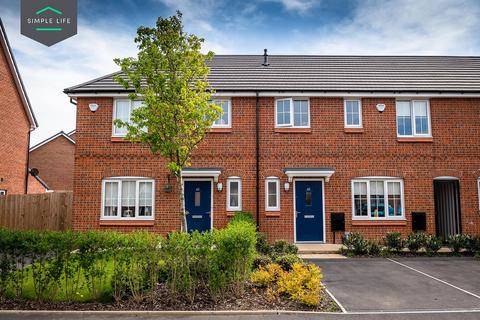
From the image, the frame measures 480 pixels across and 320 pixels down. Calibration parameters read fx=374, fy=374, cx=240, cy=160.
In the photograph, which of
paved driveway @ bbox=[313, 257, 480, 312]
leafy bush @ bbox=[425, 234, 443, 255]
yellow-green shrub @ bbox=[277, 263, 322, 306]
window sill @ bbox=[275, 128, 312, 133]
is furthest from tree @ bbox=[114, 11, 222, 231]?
leafy bush @ bbox=[425, 234, 443, 255]

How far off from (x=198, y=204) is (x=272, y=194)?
2.88 meters

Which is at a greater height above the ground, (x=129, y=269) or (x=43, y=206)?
(x=43, y=206)

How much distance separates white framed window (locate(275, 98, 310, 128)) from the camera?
1481 cm

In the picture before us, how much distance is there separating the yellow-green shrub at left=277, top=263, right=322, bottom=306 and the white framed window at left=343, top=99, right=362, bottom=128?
8.72 m

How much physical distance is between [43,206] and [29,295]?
1011 centimetres

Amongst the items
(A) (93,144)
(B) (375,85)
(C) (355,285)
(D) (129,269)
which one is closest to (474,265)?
(C) (355,285)

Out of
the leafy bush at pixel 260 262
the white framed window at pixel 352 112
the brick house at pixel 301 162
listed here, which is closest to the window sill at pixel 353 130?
the brick house at pixel 301 162

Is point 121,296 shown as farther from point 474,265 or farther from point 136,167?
point 474,265

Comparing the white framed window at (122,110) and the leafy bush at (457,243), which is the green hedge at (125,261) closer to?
the white framed window at (122,110)

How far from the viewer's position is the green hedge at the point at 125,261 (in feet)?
23.4

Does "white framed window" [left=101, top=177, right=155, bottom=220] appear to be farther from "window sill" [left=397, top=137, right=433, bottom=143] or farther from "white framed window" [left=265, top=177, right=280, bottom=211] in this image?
"window sill" [left=397, top=137, right=433, bottom=143]

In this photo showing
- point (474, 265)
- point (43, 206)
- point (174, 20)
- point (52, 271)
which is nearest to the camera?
point (52, 271)

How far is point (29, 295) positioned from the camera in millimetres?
7285

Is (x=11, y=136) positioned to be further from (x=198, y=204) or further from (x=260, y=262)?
(x=260, y=262)
